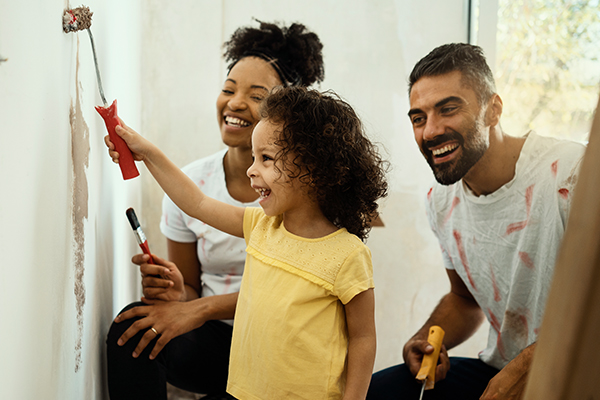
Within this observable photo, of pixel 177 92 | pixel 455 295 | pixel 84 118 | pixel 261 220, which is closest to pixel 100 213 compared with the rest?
pixel 84 118

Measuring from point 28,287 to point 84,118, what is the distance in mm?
335

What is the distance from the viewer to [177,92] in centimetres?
156

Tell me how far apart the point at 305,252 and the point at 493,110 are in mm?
620

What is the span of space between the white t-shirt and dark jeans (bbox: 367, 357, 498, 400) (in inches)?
16.3

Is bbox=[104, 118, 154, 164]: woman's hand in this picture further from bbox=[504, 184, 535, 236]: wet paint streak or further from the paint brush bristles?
bbox=[504, 184, 535, 236]: wet paint streak

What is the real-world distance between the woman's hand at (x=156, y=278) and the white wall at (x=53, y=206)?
3.1 inches

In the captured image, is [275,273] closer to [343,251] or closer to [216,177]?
[343,251]

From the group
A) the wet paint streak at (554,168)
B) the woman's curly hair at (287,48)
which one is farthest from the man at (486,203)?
the woman's curly hair at (287,48)

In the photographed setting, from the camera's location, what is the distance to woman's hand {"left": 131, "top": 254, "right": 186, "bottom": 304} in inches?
37.8

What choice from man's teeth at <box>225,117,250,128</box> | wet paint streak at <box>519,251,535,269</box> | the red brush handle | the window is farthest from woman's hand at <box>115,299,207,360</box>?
the window

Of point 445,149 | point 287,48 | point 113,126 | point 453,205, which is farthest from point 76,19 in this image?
point 453,205

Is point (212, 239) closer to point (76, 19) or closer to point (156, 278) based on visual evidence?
point (156, 278)

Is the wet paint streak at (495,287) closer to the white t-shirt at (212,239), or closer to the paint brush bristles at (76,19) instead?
the white t-shirt at (212,239)

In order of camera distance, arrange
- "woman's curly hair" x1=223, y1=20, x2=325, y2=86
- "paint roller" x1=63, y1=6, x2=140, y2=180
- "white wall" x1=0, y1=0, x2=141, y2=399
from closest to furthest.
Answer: "white wall" x1=0, y1=0, x2=141, y2=399, "paint roller" x1=63, y1=6, x2=140, y2=180, "woman's curly hair" x1=223, y1=20, x2=325, y2=86
